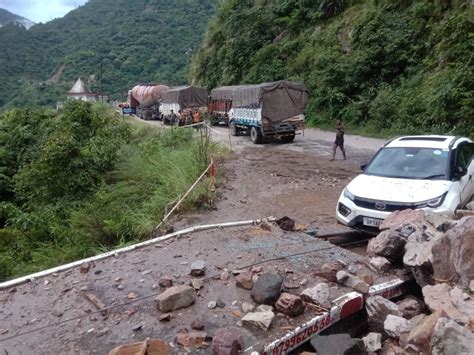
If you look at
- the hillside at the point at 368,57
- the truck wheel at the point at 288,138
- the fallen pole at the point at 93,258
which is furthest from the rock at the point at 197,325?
the truck wheel at the point at 288,138

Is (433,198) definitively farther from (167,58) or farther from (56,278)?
(167,58)

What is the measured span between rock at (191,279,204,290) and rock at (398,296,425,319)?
2.01 meters

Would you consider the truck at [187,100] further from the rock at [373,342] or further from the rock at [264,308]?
the rock at [373,342]

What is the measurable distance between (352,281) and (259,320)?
1.21 meters

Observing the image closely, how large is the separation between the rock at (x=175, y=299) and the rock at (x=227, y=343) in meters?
0.80

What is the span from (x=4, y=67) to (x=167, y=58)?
28278mm

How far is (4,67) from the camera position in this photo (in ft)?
251

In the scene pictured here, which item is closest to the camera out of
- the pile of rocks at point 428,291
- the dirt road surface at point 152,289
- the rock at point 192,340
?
the pile of rocks at point 428,291

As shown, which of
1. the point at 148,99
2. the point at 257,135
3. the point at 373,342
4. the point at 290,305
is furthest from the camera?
the point at 148,99

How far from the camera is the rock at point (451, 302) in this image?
3740 mm

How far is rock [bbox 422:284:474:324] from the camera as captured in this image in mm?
3740

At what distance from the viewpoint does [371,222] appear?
6562mm

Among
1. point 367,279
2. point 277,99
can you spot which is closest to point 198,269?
point 367,279

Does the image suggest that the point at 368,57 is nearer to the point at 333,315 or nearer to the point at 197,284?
the point at 197,284
